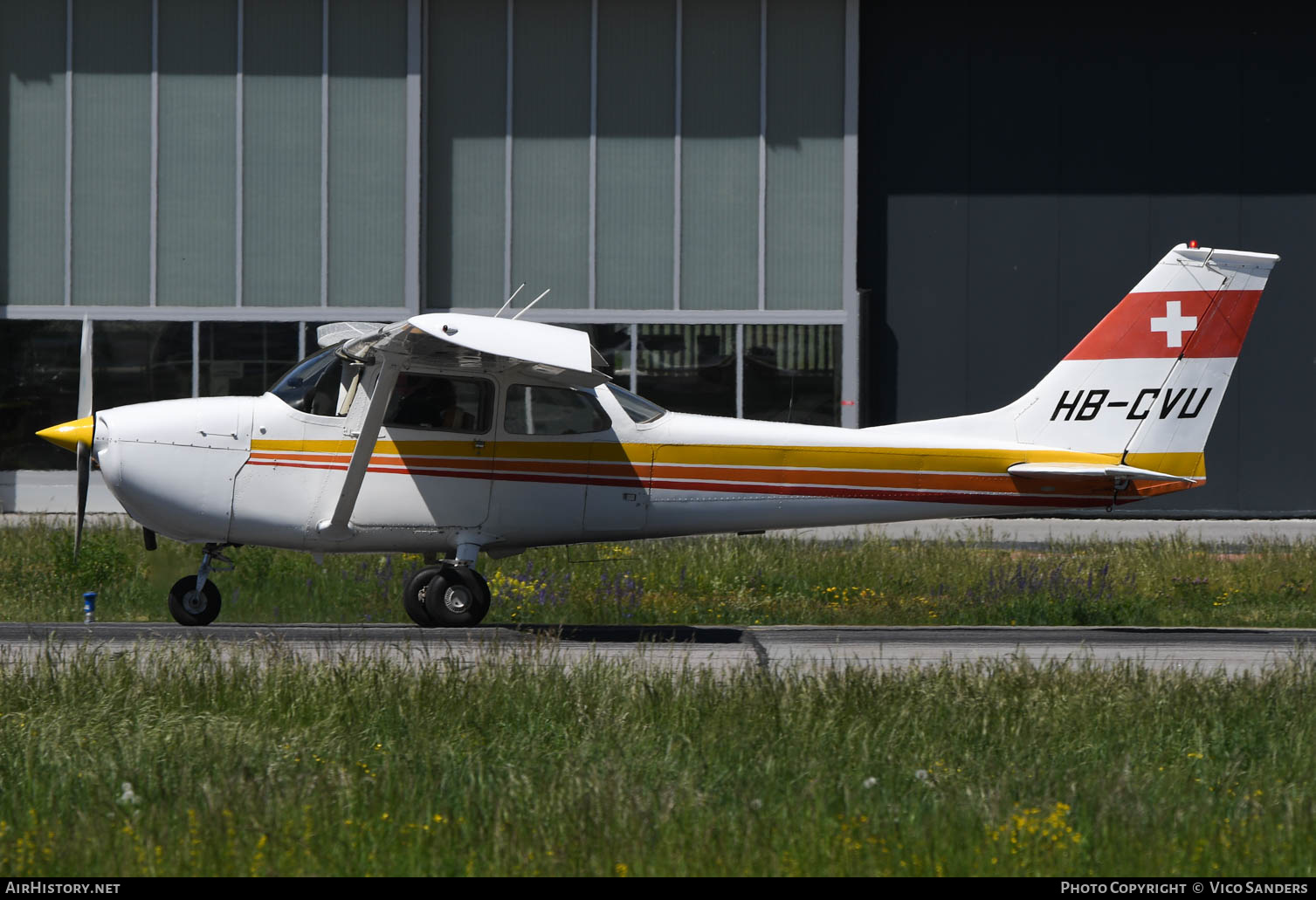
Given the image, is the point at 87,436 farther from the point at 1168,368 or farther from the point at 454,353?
the point at 1168,368

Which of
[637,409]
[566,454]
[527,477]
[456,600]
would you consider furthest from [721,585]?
[456,600]

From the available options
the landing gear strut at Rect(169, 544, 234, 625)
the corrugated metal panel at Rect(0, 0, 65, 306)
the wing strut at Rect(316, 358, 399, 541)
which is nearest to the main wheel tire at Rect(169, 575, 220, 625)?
the landing gear strut at Rect(169, 544, 234, 625)

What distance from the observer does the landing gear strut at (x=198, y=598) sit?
1088 cm

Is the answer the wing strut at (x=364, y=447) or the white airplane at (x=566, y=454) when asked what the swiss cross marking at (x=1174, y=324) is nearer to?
the white airplane at (x=566, y=454)

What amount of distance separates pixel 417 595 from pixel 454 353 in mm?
1948

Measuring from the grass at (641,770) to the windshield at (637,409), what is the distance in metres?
3.19

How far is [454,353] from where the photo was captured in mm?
10680

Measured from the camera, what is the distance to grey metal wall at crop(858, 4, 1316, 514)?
22.6m

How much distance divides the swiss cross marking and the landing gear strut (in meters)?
7.39

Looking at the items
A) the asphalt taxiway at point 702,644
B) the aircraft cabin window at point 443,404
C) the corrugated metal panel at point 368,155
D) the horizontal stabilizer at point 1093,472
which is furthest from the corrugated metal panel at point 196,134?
the horizontal stabilizer at point 1093,472

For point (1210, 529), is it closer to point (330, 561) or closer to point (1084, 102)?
point (1084, 102)

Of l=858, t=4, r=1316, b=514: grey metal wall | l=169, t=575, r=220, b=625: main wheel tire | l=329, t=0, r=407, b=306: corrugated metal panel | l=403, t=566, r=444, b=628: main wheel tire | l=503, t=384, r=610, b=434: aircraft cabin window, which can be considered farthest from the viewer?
l=858, t=4, r=1316, b=514: grey metal wall

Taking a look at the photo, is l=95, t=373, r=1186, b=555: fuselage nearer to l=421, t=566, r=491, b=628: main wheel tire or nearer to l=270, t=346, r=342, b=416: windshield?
l=270, t=346, r=342, b=416: windshield

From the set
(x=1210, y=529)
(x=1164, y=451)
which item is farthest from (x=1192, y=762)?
(x=1210, y=529)
